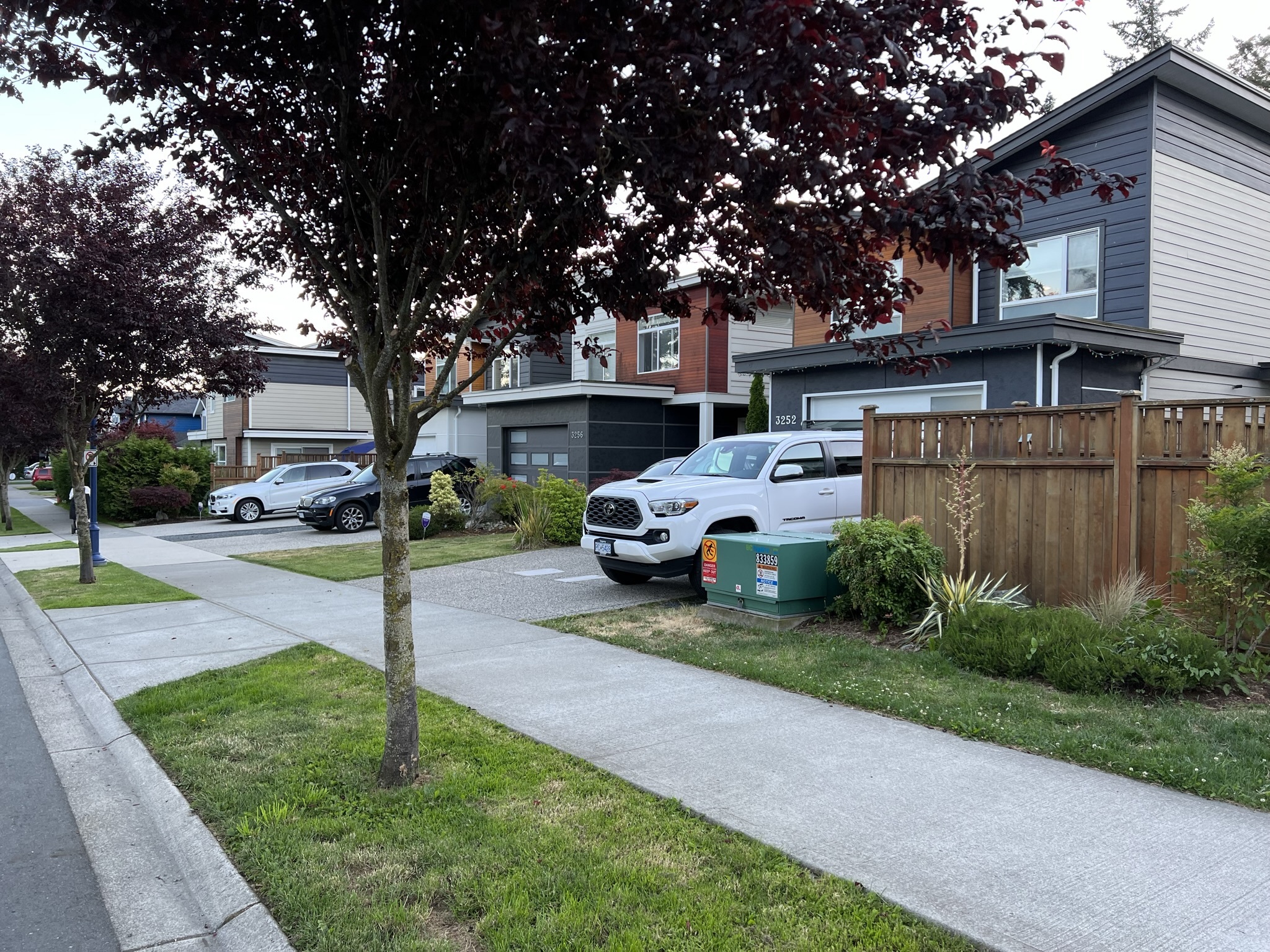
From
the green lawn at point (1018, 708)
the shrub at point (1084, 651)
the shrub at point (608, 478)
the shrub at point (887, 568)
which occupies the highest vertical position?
the shrub at point (608, 478)

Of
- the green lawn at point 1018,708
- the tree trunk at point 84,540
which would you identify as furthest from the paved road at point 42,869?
the tree trunk at point 84,540

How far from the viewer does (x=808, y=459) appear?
11.1 meters

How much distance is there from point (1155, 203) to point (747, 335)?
10.8 m

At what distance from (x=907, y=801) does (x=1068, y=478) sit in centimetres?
454

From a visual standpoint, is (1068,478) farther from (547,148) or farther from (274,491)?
(274,491)

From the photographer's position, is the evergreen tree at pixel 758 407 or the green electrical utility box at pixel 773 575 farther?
the evergreen tree at pixel 758 407

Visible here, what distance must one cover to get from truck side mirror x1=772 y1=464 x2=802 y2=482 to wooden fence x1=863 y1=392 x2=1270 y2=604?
1.46m

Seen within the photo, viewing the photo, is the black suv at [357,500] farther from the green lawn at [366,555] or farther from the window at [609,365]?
the window at [609,365]

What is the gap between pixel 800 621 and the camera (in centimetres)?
854

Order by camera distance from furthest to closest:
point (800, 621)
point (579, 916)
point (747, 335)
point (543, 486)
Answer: point (747, 335) < point (543, 486) < point (800, 621) < point (579, 916)

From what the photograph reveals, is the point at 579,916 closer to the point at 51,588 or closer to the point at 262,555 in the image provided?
the point at 51,588

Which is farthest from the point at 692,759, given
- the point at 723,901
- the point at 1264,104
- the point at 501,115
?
the point at 1264,104

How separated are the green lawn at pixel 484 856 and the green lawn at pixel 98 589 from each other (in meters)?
6.61

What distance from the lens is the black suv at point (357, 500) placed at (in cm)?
2112
